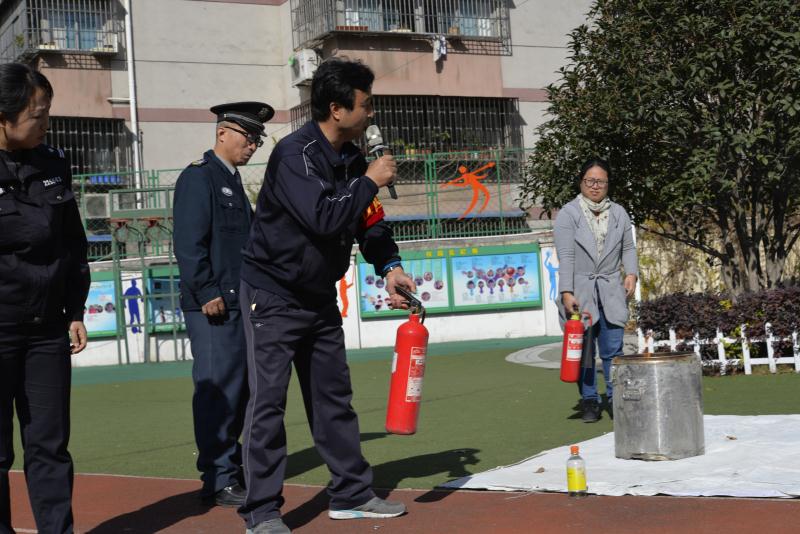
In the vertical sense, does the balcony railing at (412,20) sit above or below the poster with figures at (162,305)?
above

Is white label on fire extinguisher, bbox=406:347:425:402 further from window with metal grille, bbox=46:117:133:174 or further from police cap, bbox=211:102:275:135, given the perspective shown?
window with metal grille, bbox=46:117:133:174

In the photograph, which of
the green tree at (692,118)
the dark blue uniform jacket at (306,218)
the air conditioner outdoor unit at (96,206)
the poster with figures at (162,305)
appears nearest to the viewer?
the dark blue uniform jacket at (306,218)

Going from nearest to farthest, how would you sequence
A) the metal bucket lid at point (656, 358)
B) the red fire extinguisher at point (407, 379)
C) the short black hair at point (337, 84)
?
1. the short black hair at point (337, 84)
2. the red fire extinguisher at point (407, 379)
3. the metal bucket lid at point (656, 358)

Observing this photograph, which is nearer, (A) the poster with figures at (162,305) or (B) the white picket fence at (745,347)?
(B) the white picket fence at (745,347)

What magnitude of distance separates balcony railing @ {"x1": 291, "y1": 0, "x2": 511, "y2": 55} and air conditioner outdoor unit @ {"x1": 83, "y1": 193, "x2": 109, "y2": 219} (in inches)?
262

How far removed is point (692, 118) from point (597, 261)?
3.15m

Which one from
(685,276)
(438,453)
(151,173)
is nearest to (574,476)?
(438,453)

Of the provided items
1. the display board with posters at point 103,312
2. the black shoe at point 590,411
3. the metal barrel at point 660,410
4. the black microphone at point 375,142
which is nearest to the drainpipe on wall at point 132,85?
the display board with posters at point 103,312

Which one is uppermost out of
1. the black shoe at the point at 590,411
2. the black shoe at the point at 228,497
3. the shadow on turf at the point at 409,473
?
→ the black shoe at the point at 590,411

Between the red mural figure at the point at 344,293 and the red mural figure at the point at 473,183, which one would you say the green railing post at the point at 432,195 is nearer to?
the red mural figure at the point at 473,183

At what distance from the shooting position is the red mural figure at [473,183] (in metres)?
22.1

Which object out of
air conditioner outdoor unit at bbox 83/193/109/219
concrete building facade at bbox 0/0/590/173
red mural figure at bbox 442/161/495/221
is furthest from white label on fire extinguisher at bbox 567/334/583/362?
concrete building facade at bbox 0/0/590/173

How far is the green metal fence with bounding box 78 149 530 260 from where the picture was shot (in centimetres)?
2183

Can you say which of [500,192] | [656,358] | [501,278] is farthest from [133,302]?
[656,358]
